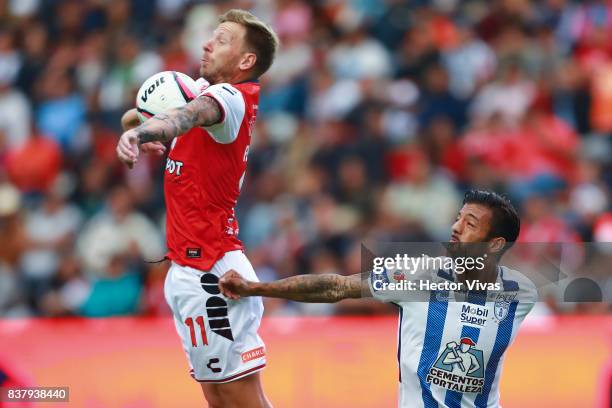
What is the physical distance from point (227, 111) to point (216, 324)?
1.16m

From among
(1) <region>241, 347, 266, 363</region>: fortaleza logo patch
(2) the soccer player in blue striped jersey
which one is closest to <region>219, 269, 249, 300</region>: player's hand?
(1) <region>241, 347, 266, 363</region>: fortaleza logo patch

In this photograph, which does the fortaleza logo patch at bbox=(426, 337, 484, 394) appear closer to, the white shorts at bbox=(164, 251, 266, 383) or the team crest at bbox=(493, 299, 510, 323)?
the team crest at bbox=(493, 299, 510, 323)

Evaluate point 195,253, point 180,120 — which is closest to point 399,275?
point 195,253

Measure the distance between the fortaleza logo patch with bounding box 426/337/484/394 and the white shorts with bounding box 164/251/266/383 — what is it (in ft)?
3.61

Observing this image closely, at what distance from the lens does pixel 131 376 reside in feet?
32.3

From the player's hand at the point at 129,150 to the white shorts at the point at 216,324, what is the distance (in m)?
1.25

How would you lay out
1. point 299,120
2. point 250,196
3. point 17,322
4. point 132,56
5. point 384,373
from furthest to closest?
1. point 132,56
2. point 299,120
3. point 250,196
4. point 17,322
5. point 384,373

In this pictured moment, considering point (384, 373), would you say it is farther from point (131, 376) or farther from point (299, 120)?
point (299, 120)

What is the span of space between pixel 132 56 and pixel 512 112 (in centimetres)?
481

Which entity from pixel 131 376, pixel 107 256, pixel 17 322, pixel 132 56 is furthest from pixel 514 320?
pixel 132 56

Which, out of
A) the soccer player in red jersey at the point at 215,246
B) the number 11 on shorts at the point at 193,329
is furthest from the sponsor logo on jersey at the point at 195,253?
the number 11 on shorts at the point at 193,329

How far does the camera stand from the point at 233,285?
6555 mm

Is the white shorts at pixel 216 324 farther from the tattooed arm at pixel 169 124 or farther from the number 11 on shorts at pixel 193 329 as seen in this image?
the tattooed arm at pixel 169 124

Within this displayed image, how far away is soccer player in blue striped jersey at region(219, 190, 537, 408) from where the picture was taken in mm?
6172
